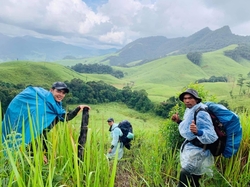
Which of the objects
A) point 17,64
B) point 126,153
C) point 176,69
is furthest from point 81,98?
point 176,69

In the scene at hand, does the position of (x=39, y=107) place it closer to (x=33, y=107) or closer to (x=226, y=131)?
(x=33, y=107)

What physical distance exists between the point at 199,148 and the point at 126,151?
4.12m

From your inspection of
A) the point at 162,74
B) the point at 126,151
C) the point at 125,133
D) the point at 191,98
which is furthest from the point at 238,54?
the point at 191,98

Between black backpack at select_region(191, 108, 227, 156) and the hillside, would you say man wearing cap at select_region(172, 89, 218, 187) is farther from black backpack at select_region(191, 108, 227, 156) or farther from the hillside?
the hillside

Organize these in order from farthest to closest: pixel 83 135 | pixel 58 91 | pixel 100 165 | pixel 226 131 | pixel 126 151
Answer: pixel 126 151 < pixel 58 91 < pixel 226 131 < pixel 83 135 < pixel 100 165

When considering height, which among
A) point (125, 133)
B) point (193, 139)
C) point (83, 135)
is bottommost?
point (125, 133)

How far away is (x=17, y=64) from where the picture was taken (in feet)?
325

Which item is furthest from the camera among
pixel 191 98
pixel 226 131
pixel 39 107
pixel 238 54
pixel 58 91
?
pixel 238 54

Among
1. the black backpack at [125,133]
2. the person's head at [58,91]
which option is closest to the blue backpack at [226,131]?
the person's head at [58,91]

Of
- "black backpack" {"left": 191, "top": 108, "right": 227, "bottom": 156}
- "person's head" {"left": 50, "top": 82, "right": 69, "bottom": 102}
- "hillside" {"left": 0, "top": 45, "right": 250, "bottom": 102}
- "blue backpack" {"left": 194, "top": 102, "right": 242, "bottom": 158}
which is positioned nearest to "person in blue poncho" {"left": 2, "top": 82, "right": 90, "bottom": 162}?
"person's head" {"left": 50, "top": 82, "right": 69, "bottom": 102}

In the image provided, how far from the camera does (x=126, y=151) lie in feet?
23.1

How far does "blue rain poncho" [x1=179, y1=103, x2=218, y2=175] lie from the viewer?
2.97m

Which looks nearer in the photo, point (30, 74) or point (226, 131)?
point (226, 131)

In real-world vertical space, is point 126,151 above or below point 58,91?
below
